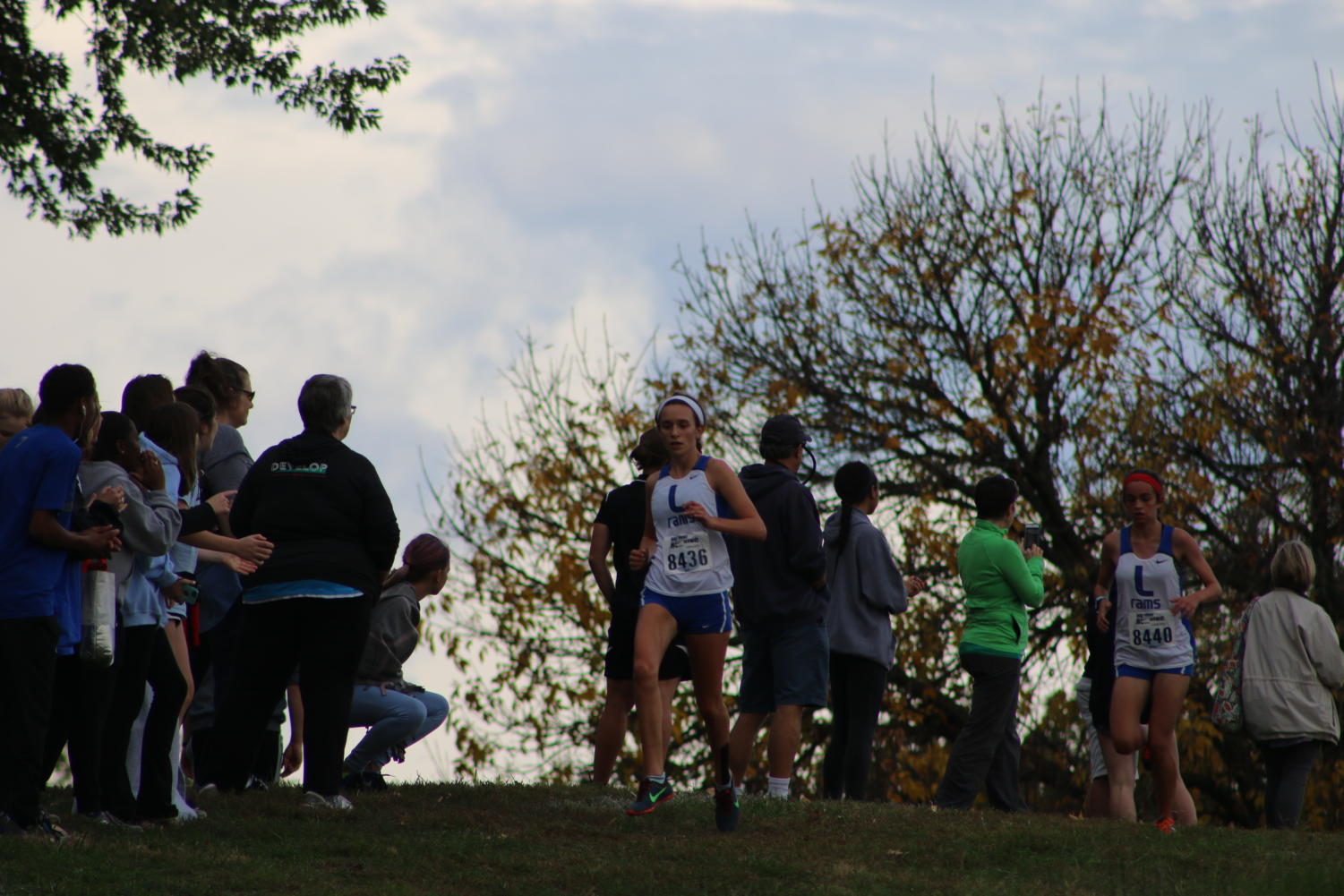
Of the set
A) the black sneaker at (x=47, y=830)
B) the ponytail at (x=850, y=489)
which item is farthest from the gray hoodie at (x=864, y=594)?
the black sneaker at (x=47, y=830)

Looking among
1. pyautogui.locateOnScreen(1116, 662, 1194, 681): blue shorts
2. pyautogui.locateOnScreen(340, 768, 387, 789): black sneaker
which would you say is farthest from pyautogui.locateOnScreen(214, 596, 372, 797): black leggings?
pyautogui.locateOnScreen(1116, 662, 1194, 681): blue shorts

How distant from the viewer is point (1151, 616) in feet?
25.8

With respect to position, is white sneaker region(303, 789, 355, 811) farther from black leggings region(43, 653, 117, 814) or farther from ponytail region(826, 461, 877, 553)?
ponytail region(826, 461, 877, 553)

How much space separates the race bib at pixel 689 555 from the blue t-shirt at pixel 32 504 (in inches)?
97.4

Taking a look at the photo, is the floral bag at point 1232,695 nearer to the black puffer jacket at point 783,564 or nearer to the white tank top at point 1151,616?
the white tank top at point 1151,616

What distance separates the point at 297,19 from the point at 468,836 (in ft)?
36.5

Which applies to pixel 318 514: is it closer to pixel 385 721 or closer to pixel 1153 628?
pixel 385 721

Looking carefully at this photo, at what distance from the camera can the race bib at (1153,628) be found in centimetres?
780

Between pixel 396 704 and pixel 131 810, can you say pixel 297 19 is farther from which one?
pixel 131 810

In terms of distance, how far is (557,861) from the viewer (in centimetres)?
630

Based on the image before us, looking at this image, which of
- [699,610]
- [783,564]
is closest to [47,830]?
[699,610]

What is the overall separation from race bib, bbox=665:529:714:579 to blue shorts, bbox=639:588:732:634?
104 mm

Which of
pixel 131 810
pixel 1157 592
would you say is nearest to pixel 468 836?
pixel 131 810

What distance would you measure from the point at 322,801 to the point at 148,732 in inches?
37.3
